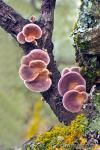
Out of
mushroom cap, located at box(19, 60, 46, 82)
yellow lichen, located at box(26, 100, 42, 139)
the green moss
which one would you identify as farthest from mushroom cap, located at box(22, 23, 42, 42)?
yellow lichen, located at box(26, 100, 42, 139)

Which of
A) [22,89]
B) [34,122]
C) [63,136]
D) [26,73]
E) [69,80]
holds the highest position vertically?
[22,89]

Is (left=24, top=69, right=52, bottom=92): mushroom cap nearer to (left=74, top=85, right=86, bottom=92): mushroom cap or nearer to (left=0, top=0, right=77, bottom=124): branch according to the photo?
(left=0, top=0, right=77, bottom=124): branch

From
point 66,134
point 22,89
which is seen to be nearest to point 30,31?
point 66,134

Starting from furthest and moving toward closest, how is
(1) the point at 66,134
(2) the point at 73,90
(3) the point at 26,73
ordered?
(3) the point at 26,73
(2) the point at 73,90
(1) the point at 66,134

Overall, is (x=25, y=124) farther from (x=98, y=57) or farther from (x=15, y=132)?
(x=98, y=57)

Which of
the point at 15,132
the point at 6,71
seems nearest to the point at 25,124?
the point at 15,132

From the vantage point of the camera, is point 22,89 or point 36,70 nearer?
point 36,70

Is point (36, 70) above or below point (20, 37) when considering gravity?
below

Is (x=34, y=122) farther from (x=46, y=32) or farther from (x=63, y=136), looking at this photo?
(x=63, y=136)
